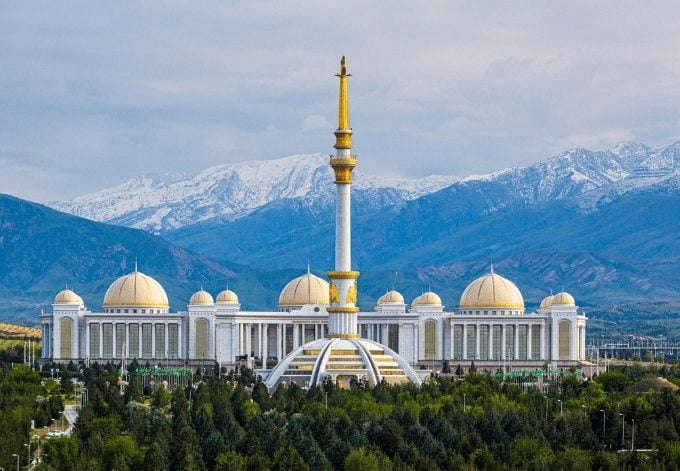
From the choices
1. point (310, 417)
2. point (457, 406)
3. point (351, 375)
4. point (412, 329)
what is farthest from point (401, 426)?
point (412, 329)

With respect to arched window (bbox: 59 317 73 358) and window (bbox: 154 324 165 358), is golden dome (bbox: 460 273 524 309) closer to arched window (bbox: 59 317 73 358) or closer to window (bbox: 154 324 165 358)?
window (bbox: 154 324 165 358)

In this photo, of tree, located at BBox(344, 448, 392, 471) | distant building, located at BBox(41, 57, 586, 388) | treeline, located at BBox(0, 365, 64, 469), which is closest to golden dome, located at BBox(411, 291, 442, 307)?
distant building, located at BBox(41, 57, 586, 388)

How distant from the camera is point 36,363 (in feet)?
551

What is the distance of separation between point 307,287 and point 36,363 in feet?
81.4

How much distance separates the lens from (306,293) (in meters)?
179

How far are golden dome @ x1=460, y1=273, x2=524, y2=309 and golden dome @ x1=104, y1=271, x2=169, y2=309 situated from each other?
1008 inches

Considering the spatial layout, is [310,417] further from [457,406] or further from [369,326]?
[369,326]

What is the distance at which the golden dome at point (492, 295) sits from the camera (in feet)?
574

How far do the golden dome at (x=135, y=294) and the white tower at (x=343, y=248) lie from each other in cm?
2698

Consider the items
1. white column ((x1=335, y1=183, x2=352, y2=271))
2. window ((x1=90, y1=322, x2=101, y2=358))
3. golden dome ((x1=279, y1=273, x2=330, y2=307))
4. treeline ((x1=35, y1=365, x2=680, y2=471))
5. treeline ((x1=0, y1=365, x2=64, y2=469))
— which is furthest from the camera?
golden dome ((x1=279, y1=273, x2=330, y2=307))

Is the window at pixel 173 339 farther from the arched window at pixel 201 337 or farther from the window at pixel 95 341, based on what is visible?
the window at pixel 95 341

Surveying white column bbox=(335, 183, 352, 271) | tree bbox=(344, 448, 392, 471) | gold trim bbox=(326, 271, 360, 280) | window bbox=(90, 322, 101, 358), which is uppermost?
white column bbox=(335, 183, 352, 271)

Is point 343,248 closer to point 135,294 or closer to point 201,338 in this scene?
point 201,338

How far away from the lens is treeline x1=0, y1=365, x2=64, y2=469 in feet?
328
